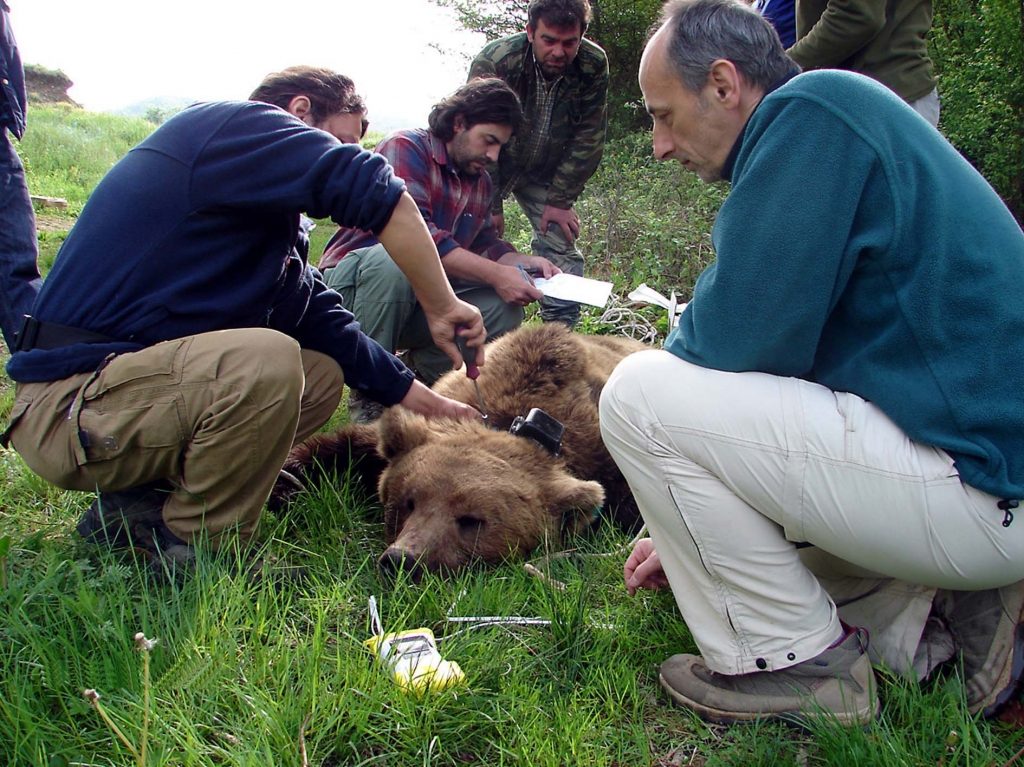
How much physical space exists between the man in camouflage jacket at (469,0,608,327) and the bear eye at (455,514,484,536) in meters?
3.02

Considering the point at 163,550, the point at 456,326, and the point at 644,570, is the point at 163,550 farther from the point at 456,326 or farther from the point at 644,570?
the point at 644,570

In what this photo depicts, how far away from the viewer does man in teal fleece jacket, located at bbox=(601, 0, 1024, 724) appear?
2.09m

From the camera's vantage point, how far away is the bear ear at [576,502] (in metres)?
3.63

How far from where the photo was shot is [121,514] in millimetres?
2875

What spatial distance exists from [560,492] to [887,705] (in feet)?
5.31

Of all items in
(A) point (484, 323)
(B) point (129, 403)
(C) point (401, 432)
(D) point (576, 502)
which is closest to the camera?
(B) point (129, 403)

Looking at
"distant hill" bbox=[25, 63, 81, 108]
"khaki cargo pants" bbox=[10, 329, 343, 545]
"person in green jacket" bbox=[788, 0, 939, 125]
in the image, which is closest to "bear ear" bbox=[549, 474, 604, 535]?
"khaki cargo pants" bbox=[10, 329, 343, 545]

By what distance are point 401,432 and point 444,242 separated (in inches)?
61.4

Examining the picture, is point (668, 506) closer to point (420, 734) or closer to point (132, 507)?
point (420, 734)

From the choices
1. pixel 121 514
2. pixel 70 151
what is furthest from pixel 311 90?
pixel 70 151

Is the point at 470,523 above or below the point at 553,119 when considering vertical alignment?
below

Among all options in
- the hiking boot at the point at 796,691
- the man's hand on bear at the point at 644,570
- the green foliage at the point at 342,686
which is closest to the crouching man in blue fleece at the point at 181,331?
the green foliage at the point at 342,686

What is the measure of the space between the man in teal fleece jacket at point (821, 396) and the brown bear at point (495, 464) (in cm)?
112

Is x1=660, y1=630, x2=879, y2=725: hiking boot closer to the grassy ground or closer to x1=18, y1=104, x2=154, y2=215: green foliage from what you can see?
the grassy ground
